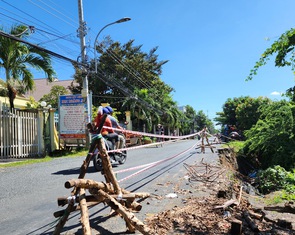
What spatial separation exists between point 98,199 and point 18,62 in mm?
11489

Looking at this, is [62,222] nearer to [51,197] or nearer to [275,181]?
[51,197]

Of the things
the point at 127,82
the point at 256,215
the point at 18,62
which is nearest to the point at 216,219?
the point at 256,215

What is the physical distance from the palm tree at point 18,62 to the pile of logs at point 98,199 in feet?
33.8

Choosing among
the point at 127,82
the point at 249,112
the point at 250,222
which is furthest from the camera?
the point at 127,82

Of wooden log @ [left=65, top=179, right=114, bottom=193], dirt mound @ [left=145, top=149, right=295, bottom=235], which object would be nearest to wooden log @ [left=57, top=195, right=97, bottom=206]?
wooden log @ [left=65, top=179, right=114, bottom=193]

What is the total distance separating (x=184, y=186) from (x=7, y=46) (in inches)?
407

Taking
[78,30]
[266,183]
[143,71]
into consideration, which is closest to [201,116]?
[143,71]

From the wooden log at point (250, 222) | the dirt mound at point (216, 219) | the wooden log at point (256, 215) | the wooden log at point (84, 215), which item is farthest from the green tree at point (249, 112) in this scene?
the wooden log at point (84, 215)

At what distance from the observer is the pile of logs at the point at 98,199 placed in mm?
3215

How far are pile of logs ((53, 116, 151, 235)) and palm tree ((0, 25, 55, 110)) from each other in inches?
406

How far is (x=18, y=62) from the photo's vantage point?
12969mm

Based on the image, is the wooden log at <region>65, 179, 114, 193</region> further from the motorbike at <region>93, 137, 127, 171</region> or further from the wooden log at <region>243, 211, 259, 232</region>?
the motorbike at <region>93, 137, 127, 171</region>

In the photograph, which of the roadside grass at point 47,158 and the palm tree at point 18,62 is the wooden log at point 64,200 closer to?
the roadside grass at point 47,158

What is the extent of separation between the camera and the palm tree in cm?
1238
